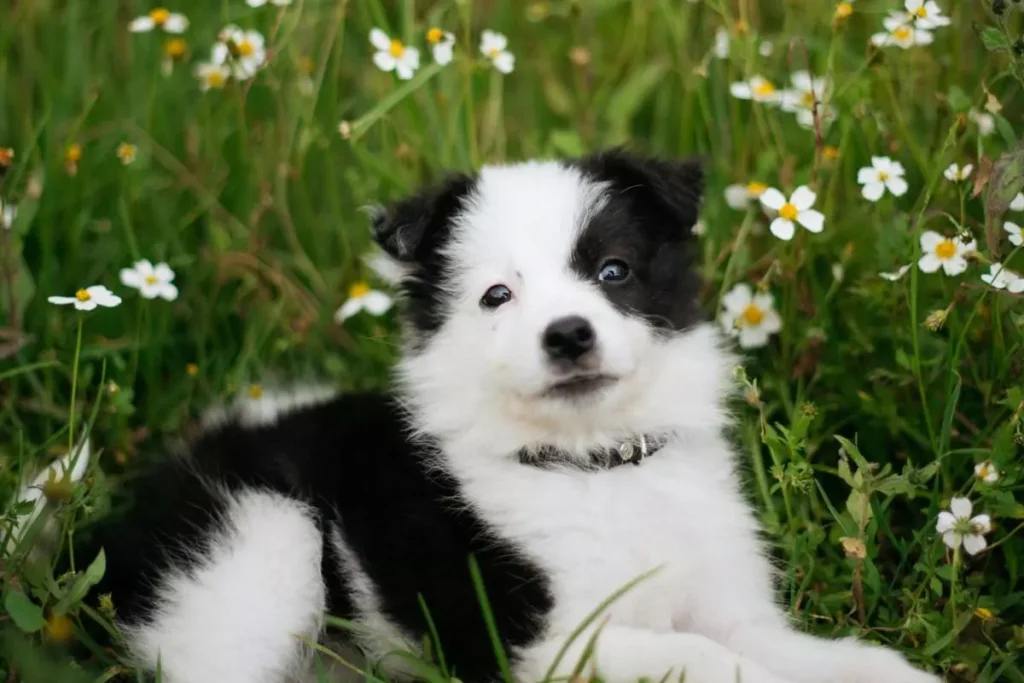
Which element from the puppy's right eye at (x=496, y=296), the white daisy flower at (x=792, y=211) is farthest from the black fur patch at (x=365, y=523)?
the white daisy flower at (x=792, y=211)

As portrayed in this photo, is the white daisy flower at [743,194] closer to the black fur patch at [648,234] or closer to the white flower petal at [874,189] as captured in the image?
the white flower petal at [874,189]

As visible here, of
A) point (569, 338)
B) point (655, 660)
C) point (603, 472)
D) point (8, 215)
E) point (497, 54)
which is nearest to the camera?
point (655, 660)

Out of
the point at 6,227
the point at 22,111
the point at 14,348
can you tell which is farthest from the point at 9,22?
the point at 14,348

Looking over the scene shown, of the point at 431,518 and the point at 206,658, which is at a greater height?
the point at 431,518

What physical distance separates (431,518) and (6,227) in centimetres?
160

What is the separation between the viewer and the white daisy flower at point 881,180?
3.16 metres

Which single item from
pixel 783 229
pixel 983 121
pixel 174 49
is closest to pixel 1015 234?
pixel 783 229

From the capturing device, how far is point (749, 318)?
3.45 metres

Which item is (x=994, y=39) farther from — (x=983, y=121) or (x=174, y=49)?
(x=174, y=49)

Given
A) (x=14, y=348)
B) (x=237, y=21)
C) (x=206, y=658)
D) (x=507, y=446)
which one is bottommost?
(x=206, y=658)

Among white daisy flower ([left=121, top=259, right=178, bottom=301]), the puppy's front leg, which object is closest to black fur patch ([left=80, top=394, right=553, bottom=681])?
the puppy's front leg

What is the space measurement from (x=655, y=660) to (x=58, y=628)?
138 centimetres

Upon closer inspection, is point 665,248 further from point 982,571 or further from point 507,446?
point 982,571

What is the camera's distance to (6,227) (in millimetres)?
3256
